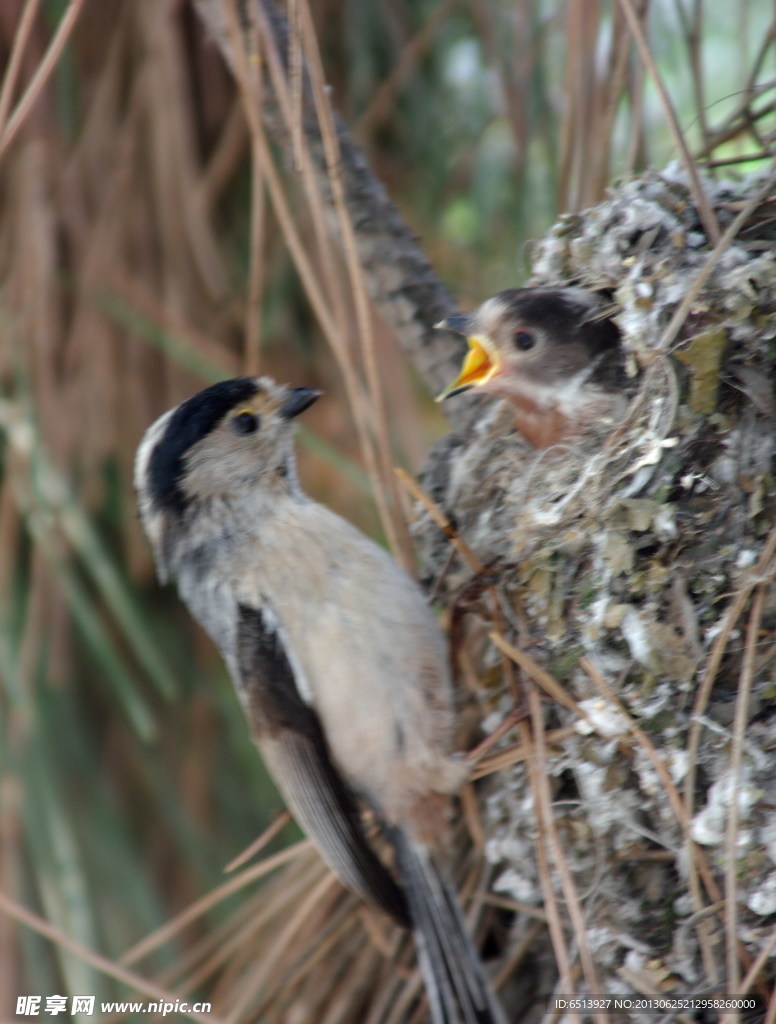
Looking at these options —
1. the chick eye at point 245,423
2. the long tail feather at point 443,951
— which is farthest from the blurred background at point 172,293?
the long tail feather at point 443,951

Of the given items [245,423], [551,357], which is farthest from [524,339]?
[245,423]

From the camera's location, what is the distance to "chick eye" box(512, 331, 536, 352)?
Answer: 100 inches

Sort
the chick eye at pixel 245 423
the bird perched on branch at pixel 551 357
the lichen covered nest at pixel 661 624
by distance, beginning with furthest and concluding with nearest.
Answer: the chick eye at pixel 245 423 → the bird perched on branch at pixel 551 357 → the lichen covered nest at pixel 661 624

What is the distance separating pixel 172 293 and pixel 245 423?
724mm

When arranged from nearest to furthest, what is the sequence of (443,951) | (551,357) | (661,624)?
(661,624) → (443,951) → (551,357)

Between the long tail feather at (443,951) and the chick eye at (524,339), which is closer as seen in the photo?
the long tail feather at (443,951)

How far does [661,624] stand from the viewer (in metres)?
2.16

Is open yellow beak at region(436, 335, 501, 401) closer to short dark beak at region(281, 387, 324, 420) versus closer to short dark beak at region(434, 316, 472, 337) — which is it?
short dark beak at region(434, 316, 472, 337)

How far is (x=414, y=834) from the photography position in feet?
8.64

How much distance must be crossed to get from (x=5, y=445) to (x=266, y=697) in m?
0.93

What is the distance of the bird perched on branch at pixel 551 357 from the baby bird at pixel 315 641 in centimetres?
46

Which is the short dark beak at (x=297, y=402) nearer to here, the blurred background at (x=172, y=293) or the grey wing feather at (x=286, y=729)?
the blurred background at (x=172, y=293)

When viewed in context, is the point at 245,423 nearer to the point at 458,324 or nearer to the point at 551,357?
the point at 458,324

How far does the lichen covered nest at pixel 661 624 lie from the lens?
2.06m
